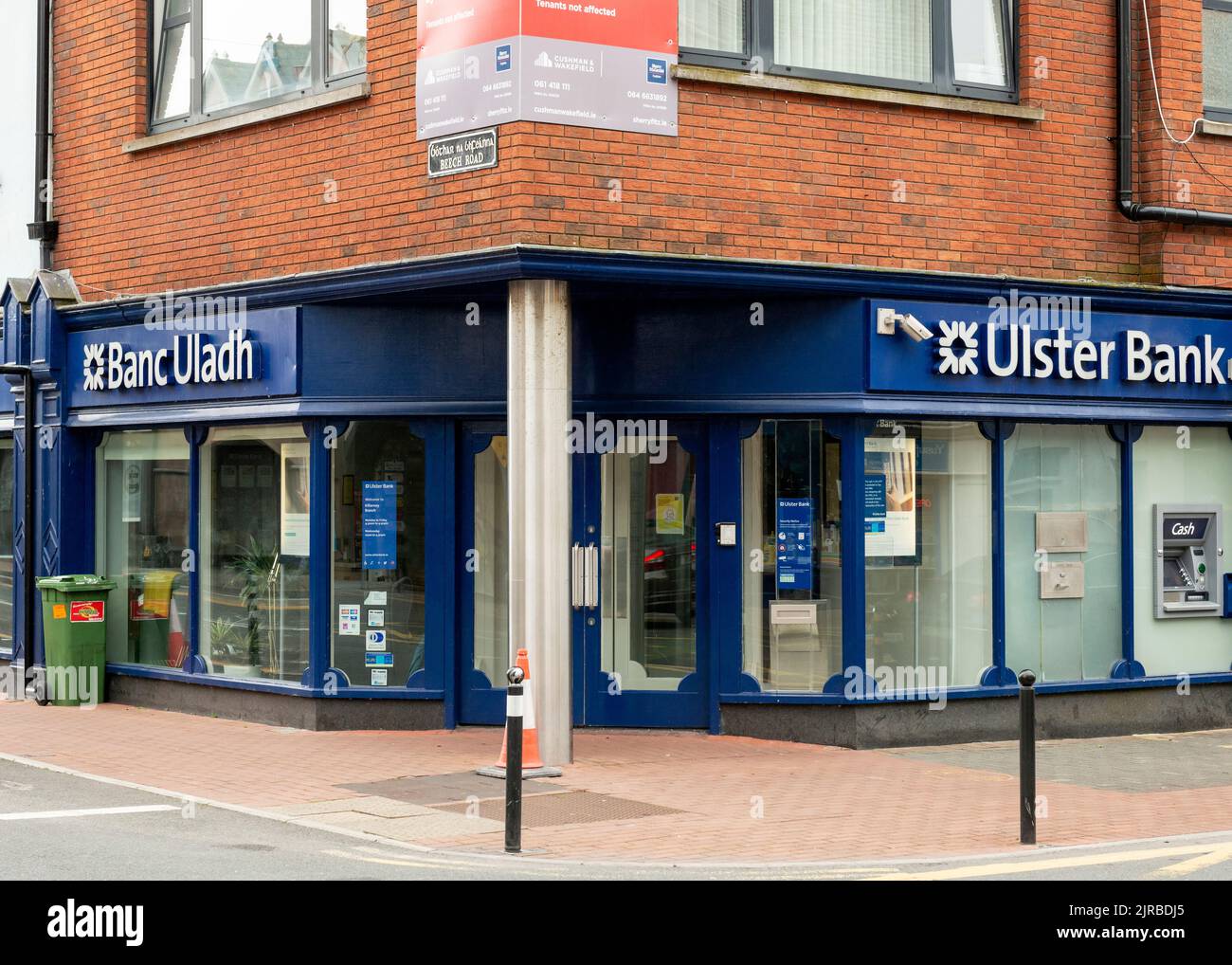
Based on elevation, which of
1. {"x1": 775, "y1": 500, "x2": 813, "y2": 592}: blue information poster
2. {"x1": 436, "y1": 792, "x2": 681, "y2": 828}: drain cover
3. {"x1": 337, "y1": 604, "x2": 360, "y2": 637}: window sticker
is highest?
{"x1": 775, "y1": 500, "x2": 813, "y2": 592}: blue information poster

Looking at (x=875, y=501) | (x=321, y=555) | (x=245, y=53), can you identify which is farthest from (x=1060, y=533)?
(x=245, y=53)

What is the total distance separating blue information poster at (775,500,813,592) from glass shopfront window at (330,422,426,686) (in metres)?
3.01

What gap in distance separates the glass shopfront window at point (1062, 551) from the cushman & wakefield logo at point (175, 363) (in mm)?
6598

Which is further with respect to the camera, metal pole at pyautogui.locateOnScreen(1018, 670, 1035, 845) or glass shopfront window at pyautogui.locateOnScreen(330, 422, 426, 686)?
glass shopfront window at pyautogui.locateOnScreen(330, 422, 426, 686)

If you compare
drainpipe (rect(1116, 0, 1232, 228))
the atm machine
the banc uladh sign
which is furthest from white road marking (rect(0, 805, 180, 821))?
drainpipe (rect(1116, 0, 1232, 228))

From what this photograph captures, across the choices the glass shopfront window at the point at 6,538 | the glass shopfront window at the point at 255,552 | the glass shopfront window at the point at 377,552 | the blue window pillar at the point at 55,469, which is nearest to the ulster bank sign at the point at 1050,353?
the glass shopfront window at the point at 377,552

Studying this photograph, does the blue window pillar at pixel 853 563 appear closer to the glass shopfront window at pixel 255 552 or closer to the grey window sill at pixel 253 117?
the glass shopfront window at pixel 255 552

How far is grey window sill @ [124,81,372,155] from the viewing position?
13.5m

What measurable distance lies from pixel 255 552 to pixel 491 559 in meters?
2.25

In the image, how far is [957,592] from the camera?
1417 centimetres

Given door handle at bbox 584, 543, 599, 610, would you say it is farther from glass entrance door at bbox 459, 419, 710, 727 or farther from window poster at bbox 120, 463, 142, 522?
window poster at bbox 120, 463, 142, 522

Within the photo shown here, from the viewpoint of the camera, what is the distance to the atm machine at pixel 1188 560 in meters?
15.0

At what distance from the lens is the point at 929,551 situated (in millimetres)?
14039

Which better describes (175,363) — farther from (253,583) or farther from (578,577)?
(578,577)
